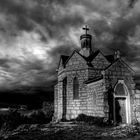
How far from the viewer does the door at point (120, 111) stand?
19.1 metres

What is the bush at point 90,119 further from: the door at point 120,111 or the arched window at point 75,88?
the arched window at point 75,88

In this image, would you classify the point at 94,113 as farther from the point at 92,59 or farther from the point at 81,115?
the point at 92,59

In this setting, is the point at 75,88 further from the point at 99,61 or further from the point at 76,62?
the point at 99,61

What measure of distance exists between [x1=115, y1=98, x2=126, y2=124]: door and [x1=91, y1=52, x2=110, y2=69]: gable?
6.39 meters

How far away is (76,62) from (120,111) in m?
8.66

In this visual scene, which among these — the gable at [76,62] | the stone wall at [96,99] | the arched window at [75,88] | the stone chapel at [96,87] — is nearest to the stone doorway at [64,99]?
the stone chapel at [96,87]

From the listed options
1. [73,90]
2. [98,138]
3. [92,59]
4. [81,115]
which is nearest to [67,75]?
[73,90]

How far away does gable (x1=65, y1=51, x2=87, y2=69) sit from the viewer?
24.3m

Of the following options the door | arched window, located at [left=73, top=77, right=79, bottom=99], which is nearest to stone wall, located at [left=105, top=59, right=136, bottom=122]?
the door

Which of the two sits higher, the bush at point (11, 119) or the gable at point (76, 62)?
the gable at point (76, 62)

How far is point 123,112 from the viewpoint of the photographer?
19.4 metres

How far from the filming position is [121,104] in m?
19.4

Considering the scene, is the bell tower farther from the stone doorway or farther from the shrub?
the shrub

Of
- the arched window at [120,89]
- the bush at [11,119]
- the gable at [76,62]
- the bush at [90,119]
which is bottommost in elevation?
the bush at [11,119]
